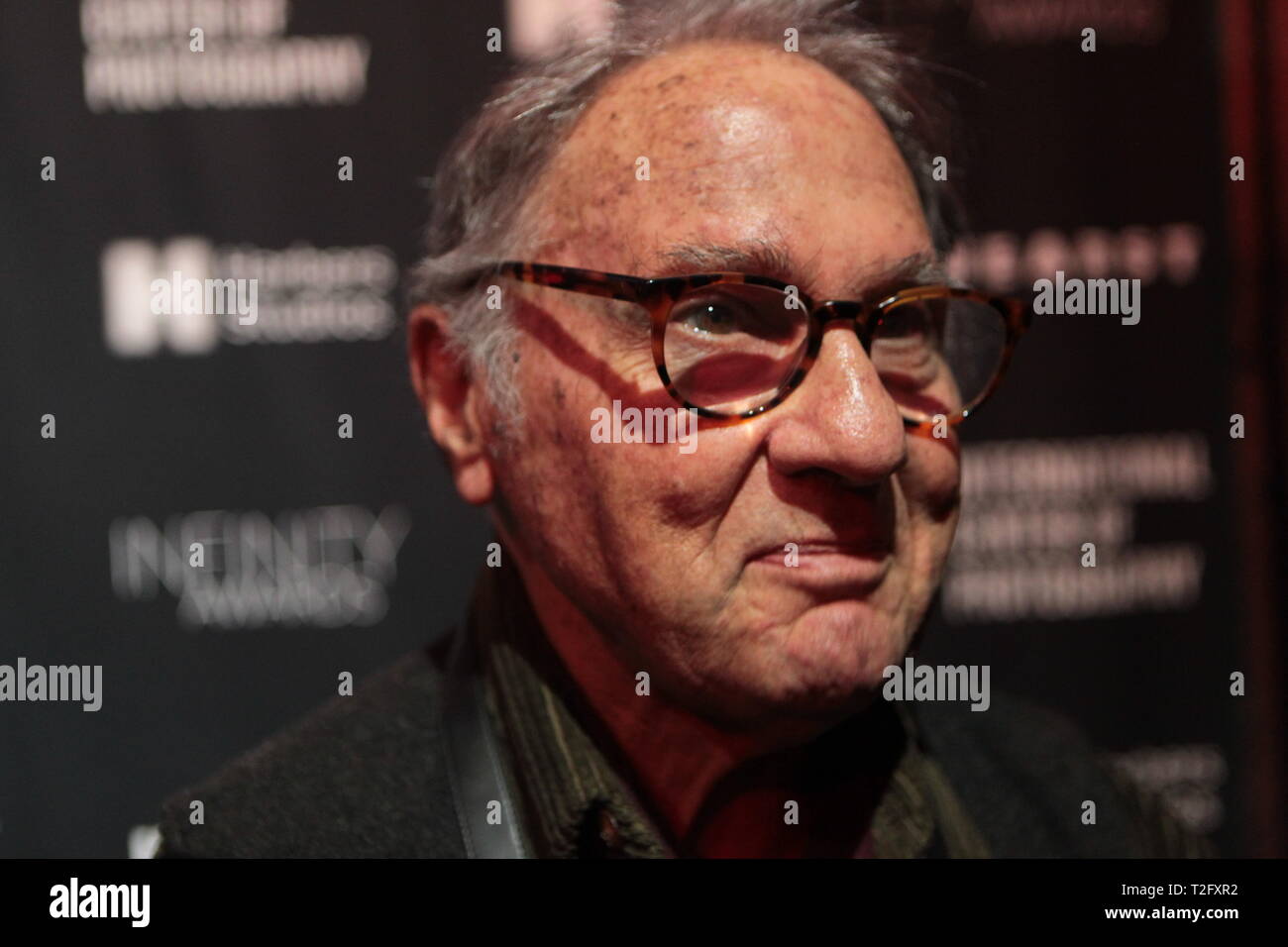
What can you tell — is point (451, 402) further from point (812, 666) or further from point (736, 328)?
point (812, 666)

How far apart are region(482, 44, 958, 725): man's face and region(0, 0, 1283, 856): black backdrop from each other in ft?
1.27

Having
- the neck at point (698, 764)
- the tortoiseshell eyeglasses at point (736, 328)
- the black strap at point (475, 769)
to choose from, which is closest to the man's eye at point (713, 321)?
the tortoiseshell eyeglasses at point (736, 328)

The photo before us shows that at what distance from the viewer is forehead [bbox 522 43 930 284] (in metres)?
0.92

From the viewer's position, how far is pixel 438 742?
1.10 metres

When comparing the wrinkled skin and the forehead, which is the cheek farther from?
the forehead

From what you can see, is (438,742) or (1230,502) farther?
(1230,502)

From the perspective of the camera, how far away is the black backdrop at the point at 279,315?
50.4 inches

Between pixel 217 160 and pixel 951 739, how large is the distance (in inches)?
45.1

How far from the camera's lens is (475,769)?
107 centimetres

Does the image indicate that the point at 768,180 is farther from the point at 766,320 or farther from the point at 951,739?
the point at 951,739

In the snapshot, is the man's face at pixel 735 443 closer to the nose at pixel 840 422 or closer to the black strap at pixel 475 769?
the nose at pixel 840 422

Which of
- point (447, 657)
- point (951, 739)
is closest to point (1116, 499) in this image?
point (951, 739)
